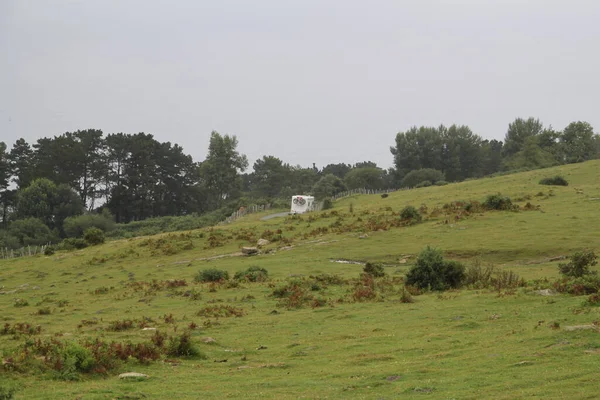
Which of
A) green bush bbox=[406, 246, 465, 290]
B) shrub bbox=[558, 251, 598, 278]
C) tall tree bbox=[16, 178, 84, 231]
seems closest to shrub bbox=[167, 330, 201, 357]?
green bush bbox=[406, 246, 465, 290]

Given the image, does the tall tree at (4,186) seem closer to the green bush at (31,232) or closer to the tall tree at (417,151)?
the green bush at (31,232)

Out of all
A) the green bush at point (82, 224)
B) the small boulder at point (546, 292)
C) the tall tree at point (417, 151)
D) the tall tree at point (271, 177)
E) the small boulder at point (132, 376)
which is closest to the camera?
the small boulder at point (132, 376)

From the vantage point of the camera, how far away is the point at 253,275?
34844 millimetres

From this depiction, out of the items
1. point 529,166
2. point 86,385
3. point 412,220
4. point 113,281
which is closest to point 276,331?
point 86,385

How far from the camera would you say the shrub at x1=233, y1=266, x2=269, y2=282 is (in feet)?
113

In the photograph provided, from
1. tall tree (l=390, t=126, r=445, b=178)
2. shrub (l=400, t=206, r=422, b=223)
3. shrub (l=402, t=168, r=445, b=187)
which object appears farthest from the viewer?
tall tree (l=390, t=126, r=445, b=178)

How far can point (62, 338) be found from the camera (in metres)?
19.4

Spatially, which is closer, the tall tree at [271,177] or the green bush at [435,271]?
the green bush at [435,271]

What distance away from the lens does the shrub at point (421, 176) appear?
130750 mm

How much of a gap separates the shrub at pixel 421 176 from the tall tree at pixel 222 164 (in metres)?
34.7

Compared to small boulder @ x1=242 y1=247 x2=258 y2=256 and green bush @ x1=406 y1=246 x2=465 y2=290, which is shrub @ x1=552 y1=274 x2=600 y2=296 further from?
small boulder @ x1=242 y1=247 x2=258 y2=256

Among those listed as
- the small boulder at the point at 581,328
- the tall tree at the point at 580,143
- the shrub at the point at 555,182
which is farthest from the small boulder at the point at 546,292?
the tall tree at the point at 580,143

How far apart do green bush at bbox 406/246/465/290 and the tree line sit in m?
81.8

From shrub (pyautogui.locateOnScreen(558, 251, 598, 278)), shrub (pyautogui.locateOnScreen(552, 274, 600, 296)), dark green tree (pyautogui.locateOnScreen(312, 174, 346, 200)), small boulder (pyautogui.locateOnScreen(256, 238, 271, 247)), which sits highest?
dark green tree (pyautogui.locateOnScreen(312, 174, 346, 200))
